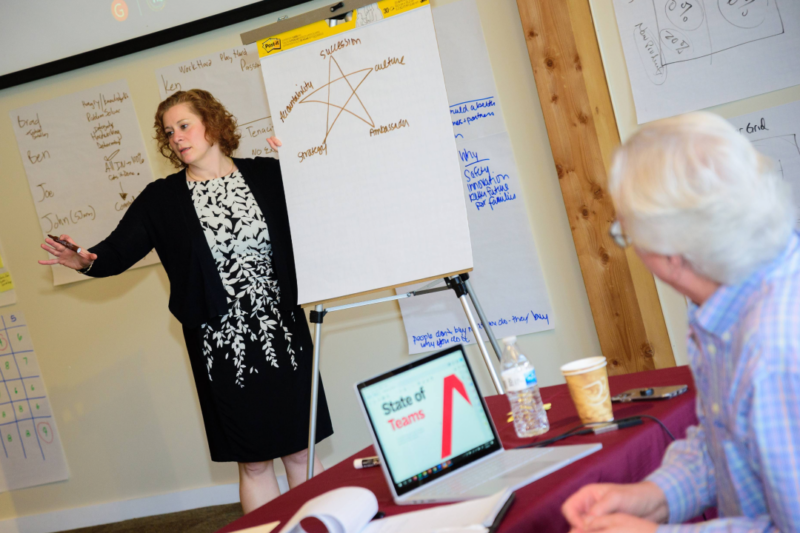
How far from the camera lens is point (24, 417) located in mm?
3742

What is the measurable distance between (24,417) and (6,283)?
2.51 feet

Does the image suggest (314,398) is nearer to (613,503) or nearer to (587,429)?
(587,429)

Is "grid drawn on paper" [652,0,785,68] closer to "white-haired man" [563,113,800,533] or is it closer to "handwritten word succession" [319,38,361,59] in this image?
"handwritten word succession" [319,38,361,59]

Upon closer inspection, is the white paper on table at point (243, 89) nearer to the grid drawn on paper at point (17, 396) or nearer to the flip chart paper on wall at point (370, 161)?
the flip chart paper on wall at point (370, 161)

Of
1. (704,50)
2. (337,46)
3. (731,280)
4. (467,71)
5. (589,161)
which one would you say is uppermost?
(337,46)

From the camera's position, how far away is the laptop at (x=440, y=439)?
1.11 meters

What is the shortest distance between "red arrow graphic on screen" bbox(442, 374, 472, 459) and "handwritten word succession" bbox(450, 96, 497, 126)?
1944 mm

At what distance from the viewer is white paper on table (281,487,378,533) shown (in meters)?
0.99

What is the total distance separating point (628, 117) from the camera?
2846 mm

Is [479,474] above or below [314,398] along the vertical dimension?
above

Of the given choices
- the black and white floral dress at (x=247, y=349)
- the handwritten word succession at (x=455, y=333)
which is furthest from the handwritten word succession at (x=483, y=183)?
the black and white floral dress at (x=247, y=349)

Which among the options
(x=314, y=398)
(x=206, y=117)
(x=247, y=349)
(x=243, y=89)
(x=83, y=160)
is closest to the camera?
(x=314, y=398)

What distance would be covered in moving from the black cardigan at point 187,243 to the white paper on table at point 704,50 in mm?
1590

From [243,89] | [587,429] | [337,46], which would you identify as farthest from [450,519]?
[243,89]
